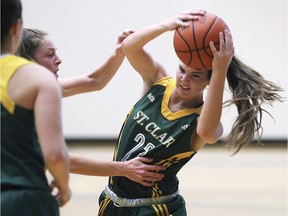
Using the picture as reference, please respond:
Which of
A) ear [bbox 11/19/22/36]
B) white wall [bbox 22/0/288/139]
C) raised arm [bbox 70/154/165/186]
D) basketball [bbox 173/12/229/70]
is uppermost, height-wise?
ear [bbox 11/19/22/36]

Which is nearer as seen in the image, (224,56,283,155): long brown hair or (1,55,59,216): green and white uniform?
(1,55,59,216): green and white uniform

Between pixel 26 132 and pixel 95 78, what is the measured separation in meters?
1.52

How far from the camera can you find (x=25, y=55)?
3.13 meters

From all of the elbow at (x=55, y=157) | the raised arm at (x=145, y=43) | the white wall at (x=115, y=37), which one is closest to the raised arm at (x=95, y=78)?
the raised arm at (x=145, y=43)

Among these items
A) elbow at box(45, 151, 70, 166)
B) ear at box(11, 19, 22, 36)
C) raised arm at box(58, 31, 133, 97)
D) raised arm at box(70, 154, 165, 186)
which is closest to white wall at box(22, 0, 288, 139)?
raised arm at box(58, 31, 133, 97)

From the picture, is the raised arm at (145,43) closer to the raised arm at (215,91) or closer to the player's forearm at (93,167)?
the raised arm at (215,91)

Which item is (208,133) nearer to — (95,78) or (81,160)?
(81,160)

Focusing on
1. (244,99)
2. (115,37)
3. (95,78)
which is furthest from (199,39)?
(115,37)

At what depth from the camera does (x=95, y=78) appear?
3609 millimetres

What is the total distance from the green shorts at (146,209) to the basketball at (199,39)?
76 cm

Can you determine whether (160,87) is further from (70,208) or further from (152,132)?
(70,208)

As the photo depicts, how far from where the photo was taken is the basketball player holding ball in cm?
305

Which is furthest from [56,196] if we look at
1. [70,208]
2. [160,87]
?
[70,208]

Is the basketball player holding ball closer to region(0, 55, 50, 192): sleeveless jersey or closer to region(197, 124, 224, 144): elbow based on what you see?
region(197, 124, 224, 144): elbow
